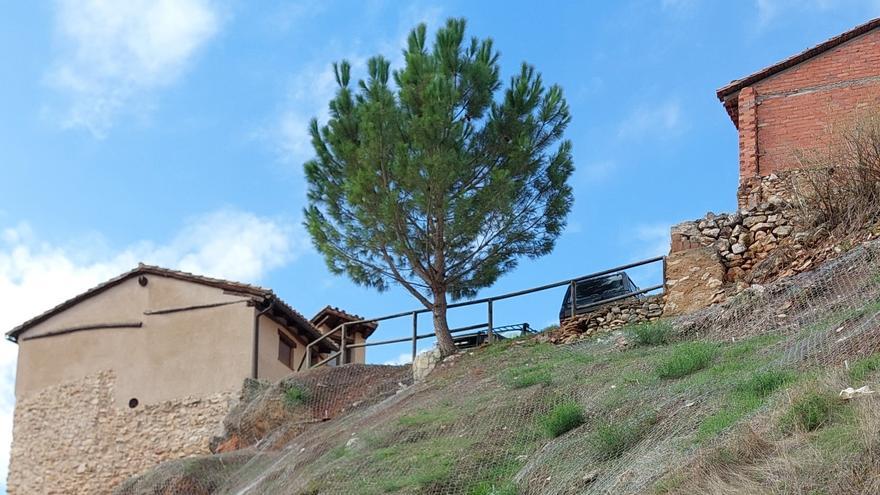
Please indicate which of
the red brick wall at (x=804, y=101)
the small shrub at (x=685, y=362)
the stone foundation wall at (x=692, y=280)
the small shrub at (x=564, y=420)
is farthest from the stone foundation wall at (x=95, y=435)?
the small shrub at (x=685, y=362)

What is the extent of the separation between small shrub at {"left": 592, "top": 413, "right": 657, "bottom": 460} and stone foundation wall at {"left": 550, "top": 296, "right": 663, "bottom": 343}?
820 cm

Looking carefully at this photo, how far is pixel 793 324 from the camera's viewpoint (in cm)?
1609

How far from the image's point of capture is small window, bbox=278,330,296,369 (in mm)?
28812

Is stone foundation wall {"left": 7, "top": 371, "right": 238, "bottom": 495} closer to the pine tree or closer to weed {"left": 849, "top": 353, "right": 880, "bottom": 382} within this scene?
the pine tree

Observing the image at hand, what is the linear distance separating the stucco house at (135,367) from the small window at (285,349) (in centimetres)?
3

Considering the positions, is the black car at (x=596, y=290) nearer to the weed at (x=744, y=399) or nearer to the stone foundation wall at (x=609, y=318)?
the stone foundation wall at (x=609, y=318)

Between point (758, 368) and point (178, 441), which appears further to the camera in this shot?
point (178, 441)

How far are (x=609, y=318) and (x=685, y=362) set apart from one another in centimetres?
680

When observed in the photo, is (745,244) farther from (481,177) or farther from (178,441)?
(178,441)

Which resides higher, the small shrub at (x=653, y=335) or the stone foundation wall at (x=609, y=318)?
the stone foundation wall at (x=609, y=318)

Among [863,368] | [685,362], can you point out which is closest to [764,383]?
[863,368]

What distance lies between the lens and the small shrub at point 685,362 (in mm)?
14984

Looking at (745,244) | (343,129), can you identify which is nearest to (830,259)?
(745,244)

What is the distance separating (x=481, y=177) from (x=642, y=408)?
37.4 feet
